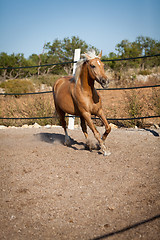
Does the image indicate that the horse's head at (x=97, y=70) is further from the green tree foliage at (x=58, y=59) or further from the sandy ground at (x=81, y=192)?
the green tree foliage at (x=58, y=59)

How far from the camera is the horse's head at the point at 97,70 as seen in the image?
3.47 m

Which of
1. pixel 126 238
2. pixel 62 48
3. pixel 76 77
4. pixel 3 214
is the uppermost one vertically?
pixel 62 48

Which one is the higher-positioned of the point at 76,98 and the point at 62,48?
the point at 62,48

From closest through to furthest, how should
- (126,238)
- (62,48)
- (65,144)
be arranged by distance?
1. (126,238)
2. (65,144)
3. (62,48)

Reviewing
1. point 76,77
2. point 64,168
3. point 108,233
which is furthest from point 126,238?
point 76,77

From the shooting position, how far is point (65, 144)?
4773 mm

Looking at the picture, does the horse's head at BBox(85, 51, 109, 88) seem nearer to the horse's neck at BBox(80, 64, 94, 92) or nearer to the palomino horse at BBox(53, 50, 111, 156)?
the palomino horse at BBox(53, 50, 111, 156)

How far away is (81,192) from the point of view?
9.22ft

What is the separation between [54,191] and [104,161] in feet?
3.54

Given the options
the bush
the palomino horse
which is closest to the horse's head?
the palomino horse

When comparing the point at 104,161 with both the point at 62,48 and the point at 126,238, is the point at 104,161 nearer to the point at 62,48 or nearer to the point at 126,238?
the point at 126,238

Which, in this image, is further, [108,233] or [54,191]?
[54,191]

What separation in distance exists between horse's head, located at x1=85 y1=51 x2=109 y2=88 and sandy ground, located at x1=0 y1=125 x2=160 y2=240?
4.19 ft

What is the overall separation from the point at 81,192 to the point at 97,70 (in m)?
1.85
